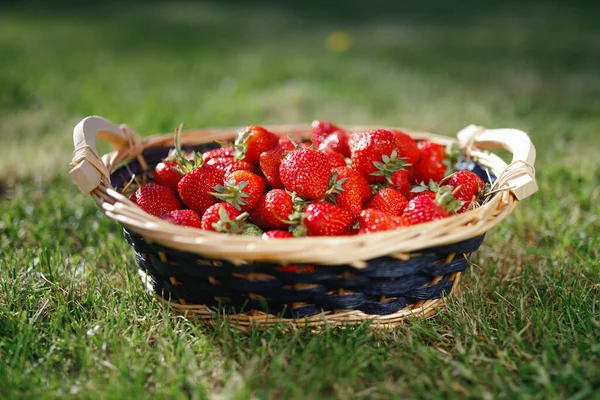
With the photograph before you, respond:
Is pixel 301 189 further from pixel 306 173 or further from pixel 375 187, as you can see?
pixel 375 187

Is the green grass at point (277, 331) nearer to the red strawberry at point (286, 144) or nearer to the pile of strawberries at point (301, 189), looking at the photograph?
the pile of strawberries at point (301, 189)

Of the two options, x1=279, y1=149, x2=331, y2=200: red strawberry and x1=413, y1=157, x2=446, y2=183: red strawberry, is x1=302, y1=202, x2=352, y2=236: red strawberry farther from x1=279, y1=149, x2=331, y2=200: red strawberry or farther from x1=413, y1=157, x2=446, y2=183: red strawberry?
x1=413, y1=157, x2=446, y2=183: red strawberry

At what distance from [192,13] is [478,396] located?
6.64 meters

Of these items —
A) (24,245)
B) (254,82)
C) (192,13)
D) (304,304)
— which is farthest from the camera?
(192,13)

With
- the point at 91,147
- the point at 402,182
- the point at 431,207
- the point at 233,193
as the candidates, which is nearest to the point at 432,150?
the point at 402,182

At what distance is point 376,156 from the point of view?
5.05 ft

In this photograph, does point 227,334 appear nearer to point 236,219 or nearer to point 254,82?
point 236,219

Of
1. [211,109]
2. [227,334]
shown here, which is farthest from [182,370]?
[211,109]

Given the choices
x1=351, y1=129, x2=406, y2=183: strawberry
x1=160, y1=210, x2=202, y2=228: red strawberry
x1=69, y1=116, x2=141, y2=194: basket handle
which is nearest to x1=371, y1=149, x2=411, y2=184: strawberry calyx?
x1=351, y1=129, x2=406, y2=183: strawberry

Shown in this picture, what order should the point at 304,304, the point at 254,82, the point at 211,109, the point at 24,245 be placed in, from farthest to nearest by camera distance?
the point at 254,82 < the point at 211,109 < the point at 24,245 < the point at 304,304

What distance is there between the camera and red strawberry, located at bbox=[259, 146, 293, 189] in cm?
153

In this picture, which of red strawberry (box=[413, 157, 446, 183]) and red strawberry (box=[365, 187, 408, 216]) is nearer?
red strawberry (box=[365, 187, 408, 216])

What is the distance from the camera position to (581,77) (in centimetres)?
397

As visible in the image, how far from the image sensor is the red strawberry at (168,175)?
1.63m
